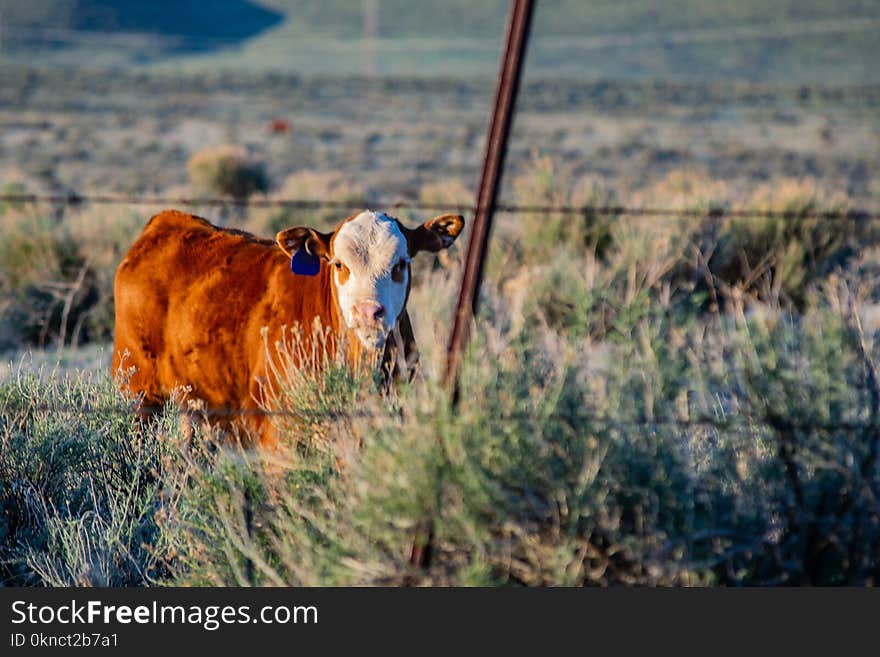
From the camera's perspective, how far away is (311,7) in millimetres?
120312

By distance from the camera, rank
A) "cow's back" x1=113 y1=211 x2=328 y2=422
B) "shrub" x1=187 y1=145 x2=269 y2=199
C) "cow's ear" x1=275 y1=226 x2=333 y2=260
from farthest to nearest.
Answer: "shrub" x1=187 y1=145 x2=269 y2=199, "cow's back" x1=113 y1=211 x2=328 y2=422, "cow's ear" x1=275 y1=226 x2=333 y2=260

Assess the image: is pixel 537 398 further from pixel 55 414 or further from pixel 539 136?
pixel 539 136

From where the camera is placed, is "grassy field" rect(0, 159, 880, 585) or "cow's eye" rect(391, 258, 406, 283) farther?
"cow's eye" rect(391, 258, 406, 283)

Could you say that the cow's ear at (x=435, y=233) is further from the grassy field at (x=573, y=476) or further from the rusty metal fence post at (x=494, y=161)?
the rusty metal fence post at (x=494, y=161)

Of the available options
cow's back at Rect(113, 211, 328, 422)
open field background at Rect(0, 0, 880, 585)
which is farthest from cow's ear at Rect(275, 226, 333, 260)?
open field background at Rect(0, 0, 880, 585)

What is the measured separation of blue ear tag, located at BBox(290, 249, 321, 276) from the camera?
592 cm

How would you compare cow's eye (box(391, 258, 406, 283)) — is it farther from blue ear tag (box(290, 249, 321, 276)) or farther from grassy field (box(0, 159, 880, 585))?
grassy field (box(0, 159, 880, 585))

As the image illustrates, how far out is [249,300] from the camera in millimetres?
6527

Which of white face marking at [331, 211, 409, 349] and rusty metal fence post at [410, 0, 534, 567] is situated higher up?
rusty metal fence post at [410, 0, 534, 567]

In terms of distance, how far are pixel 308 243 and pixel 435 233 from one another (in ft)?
2.19

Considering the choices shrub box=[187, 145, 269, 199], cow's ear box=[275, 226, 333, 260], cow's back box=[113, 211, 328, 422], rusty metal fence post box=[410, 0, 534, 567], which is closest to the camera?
rusty metal fence post box=[410, 0, 534, 567]

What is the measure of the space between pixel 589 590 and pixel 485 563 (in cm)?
37

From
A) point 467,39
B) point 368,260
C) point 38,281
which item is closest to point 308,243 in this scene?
point 368,260

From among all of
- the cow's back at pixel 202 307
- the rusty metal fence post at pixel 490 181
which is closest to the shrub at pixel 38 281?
the cow's back at pixel 202 307
